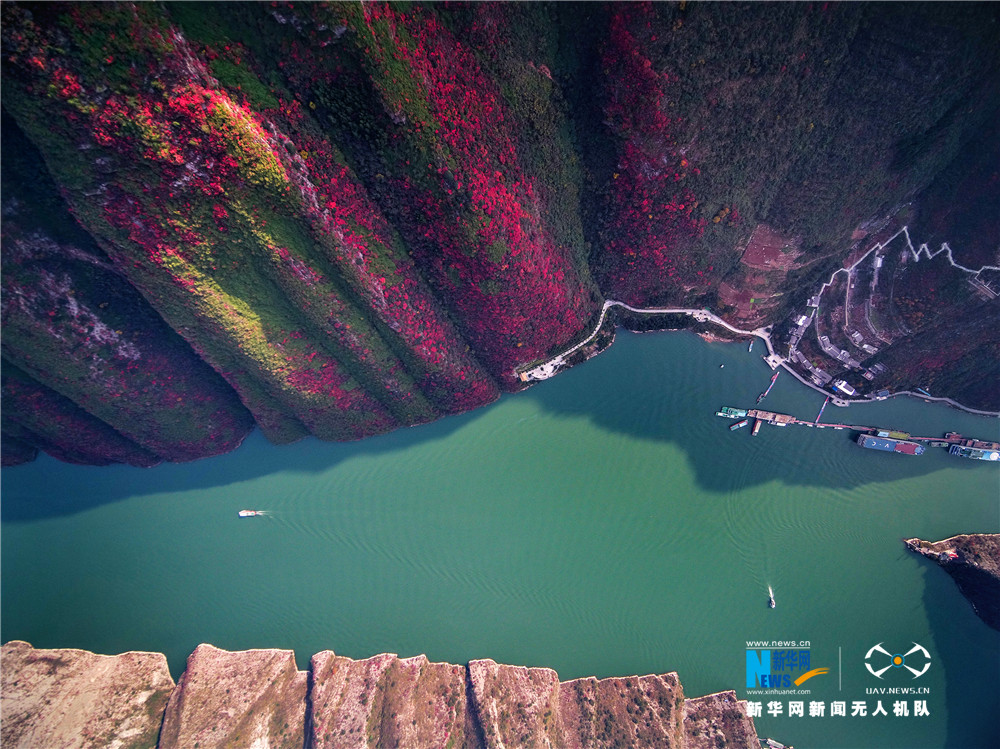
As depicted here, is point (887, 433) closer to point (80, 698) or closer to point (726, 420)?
point (726, 420)

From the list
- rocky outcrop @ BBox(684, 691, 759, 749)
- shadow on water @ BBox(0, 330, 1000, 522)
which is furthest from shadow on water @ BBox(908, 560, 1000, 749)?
rocky outcrop @ BBox(684, 691, 759, 749)

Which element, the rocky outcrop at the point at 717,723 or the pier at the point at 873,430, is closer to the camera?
the rocky outcrop at the point at 717,723

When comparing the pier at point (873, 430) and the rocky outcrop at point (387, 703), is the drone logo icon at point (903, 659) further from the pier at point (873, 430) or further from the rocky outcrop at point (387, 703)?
the rocky outcrop at point (387, 703)

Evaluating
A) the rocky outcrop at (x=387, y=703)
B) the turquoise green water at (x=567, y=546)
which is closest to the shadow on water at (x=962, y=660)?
the turquoise green water at (x=567, y=546)

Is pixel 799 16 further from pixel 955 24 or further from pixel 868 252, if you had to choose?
pixel 868 252

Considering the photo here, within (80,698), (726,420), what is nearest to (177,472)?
(80,698)

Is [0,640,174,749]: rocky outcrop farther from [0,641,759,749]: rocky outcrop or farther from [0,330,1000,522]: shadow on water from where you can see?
[0,330,1000,522]: shadow on water
